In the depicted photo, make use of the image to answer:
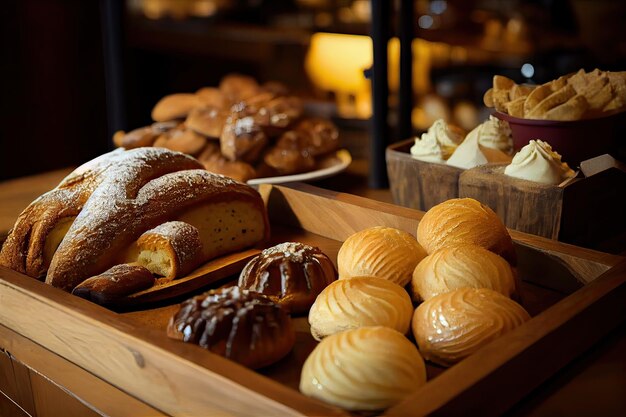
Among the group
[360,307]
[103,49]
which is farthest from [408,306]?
[103,49]

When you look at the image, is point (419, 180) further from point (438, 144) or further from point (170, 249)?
point (170, 249)

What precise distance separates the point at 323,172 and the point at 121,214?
55cm

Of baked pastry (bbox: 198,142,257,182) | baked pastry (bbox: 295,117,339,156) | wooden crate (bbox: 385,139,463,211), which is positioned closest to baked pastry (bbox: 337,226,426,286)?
wooden crate (bbox: 385,139,463,211)

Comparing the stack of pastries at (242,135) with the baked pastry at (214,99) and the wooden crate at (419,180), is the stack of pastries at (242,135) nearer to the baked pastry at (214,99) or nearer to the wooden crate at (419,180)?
the baked pastry at (214,99)

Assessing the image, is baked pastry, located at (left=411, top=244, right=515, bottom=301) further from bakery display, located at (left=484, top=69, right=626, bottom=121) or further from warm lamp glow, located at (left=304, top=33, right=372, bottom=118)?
warm lamp glow, located at (left=304, top=33, right=372, bottom=118)

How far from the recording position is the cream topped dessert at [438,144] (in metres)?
1.23

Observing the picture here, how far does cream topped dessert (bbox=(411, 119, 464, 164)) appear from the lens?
1.23m

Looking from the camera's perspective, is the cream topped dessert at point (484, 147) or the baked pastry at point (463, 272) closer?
the baked pastry at point (463, 272)

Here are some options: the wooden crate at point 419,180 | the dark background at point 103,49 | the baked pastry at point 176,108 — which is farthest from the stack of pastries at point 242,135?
the dark background at point 103,49

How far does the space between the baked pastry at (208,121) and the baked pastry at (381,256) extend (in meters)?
0.59

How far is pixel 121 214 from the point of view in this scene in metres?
0.98

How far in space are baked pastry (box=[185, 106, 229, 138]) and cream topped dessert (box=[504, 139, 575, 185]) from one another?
62 centimetres

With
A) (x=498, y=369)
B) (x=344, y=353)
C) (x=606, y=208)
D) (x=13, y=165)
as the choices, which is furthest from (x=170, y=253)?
(x=13, y=165)

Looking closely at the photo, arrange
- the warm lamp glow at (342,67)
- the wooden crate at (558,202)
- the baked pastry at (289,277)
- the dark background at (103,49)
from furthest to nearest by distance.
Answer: the warm lamp glow at (342,67), the dark background at (103,49), the wooden crate at (558,202), the baked pastry at (289,277)
